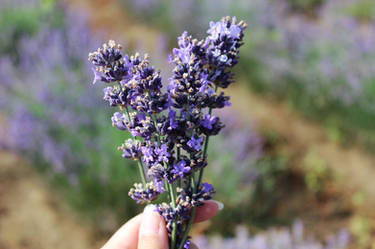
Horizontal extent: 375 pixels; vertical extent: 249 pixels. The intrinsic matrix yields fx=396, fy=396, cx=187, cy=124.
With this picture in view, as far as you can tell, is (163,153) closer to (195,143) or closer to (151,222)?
(195,143)

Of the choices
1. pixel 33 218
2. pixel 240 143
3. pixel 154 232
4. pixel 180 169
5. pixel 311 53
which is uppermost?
pixel 311 53

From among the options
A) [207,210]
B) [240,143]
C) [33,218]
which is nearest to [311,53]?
[240,143]

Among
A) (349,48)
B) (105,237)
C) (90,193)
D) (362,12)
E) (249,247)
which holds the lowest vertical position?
A: (249,247)

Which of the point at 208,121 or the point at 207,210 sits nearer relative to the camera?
the point at 208,121

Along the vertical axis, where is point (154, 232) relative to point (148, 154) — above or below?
below

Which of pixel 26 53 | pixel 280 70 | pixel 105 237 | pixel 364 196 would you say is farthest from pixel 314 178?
pixel 26 53

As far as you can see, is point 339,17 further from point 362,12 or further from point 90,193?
point 90,193

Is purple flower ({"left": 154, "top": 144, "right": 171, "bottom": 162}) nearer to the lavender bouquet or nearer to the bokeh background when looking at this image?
the lavender bouquet
